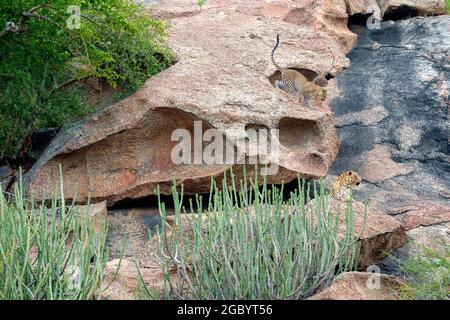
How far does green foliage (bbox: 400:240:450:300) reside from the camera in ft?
19.7

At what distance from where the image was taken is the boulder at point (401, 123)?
9133 millimetres

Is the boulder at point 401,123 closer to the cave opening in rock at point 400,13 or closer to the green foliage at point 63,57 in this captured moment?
the cave opening in rock at point 400,13

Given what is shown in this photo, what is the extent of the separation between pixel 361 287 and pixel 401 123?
4.89m

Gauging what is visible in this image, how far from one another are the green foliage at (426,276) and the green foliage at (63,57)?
157 inches

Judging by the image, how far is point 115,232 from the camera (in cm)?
866

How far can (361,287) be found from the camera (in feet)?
19.6

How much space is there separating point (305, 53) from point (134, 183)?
347 centimetres

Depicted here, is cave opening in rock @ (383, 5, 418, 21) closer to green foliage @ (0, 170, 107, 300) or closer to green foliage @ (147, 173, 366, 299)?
green foliage @ (147, 173, 366, 299)

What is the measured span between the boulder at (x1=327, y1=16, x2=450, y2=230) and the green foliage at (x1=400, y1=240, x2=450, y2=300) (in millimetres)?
1175

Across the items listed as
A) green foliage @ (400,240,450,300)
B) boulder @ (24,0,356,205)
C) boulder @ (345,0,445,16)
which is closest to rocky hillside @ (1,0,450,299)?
boulder @ (24,0,356,205)

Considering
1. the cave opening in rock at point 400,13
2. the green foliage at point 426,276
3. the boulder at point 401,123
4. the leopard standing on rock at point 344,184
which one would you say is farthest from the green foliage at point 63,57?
the cave opening in rock at point 400,13

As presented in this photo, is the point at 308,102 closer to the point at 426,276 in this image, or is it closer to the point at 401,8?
the point at 426,276

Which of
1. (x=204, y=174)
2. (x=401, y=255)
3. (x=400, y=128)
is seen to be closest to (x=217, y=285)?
(x=401, y=255)

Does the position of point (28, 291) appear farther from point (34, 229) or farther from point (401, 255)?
point (401, 255)
